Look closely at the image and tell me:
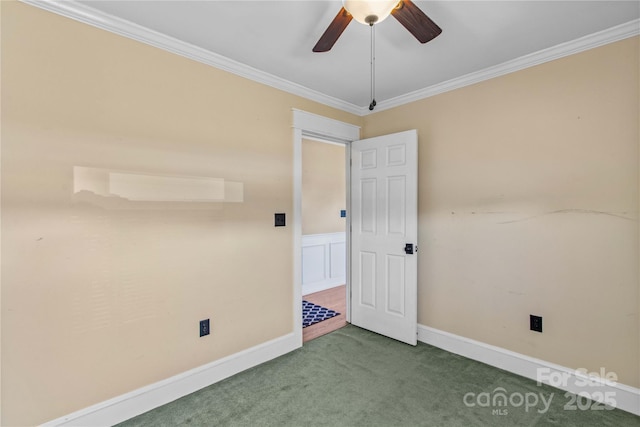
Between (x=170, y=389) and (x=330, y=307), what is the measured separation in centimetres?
220

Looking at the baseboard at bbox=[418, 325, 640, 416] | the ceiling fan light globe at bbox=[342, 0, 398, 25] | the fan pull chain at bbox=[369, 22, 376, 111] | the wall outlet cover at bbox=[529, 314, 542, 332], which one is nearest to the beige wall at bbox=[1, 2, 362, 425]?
the fan pull chain at bbox=[369, 22, 376, 111]

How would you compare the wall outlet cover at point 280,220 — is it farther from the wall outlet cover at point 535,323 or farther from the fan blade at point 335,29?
the wall outlet cover at point 535,323

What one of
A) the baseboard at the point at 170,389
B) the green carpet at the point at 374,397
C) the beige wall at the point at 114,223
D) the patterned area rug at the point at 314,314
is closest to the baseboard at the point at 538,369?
the green carpet at the point at 374,397

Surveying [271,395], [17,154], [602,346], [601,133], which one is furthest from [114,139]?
[602,346]

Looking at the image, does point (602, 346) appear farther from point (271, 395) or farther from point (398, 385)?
point (271, 395)

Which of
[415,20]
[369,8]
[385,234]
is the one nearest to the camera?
[369,8]

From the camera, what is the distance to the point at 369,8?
1339 millimetres

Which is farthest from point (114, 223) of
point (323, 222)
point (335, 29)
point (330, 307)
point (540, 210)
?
point (323, 222)

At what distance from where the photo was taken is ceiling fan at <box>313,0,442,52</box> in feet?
4.37

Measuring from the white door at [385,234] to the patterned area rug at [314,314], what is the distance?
407 millimetres

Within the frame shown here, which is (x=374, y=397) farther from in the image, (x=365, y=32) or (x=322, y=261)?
(x=322, y=261)

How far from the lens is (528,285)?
7.57 feet

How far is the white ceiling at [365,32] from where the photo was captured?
67.2 inches

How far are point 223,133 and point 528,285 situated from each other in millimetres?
2571
